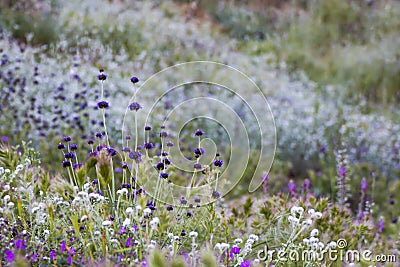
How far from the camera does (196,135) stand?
2.30 meters

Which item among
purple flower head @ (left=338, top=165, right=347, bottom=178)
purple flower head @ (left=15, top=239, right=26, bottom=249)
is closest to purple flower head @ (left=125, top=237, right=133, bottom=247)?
purple flower head @ (left=15, top=239, right=26, bottom=249)

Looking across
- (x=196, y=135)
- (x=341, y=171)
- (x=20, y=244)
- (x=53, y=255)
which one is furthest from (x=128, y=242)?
(x=341, y=171)

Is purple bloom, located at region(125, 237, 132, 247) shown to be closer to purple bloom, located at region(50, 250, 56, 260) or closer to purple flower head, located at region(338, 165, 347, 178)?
purple bloom, located at region(50, 250, 56, 260)

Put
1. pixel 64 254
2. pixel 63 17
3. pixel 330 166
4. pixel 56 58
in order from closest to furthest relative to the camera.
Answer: pixel 64 254 → pixel 330 166 → pixel 56 58 → pixel 63 17

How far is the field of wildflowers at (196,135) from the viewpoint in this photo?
2.06 meters

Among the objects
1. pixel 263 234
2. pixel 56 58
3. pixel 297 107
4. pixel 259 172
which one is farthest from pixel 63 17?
pixel 263 234

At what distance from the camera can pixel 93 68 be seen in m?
5.11

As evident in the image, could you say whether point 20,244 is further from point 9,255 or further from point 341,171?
point 341,171

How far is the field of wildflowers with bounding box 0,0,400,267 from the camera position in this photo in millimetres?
2064

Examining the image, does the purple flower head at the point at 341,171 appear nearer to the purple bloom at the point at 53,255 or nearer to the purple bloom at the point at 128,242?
the purple bloom at the point at 128,242

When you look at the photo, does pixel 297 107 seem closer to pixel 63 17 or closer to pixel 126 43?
pixel 126 43

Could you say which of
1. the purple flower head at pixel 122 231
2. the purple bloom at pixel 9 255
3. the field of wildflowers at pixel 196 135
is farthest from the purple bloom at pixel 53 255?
the purple flower head at pixel 122 231

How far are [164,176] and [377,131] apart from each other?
4.06m

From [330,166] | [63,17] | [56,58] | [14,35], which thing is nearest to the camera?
[330,166]
